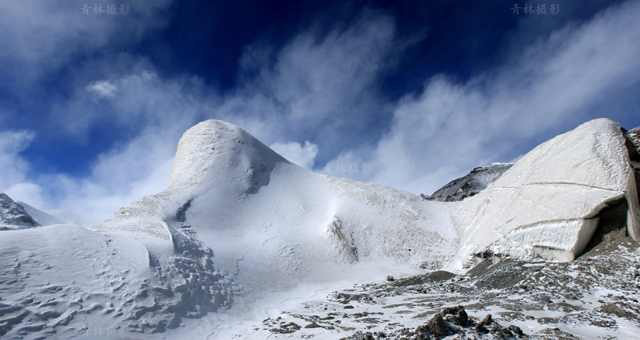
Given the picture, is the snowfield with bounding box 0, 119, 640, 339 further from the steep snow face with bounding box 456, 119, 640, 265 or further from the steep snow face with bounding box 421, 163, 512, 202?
the steep snow face with bounding box 421, 163, 512, 202

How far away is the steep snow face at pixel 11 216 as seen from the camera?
18681 millimetres

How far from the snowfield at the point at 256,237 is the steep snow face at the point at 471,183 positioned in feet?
38.1

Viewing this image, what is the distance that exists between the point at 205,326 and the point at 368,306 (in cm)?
649

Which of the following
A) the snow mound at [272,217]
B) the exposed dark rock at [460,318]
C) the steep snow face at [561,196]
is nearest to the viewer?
the exposed dark rock at [460,318]

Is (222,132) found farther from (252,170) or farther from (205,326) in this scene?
(205,326)

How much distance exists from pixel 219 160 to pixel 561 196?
24.5 m

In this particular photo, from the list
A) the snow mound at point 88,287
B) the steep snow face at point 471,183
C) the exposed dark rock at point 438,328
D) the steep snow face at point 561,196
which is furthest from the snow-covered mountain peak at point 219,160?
the steep snow face at point 471,183

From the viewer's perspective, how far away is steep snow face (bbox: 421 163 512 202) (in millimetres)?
43625

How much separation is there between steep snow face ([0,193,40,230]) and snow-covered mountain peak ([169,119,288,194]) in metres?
8.75

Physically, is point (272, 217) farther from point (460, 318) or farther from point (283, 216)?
point (460, 318)

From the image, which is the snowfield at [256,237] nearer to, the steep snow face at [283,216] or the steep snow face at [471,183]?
the steep snow face at [283,216]

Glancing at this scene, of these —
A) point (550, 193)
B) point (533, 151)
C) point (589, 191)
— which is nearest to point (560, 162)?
point (550, 193)

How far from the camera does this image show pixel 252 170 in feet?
105

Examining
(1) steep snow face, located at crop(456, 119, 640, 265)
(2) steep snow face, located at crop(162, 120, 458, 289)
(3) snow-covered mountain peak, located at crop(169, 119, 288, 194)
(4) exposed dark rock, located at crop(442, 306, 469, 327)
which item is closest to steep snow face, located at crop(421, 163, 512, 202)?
(2) steep snow face, located at crop(162, 120, 458, 289)
